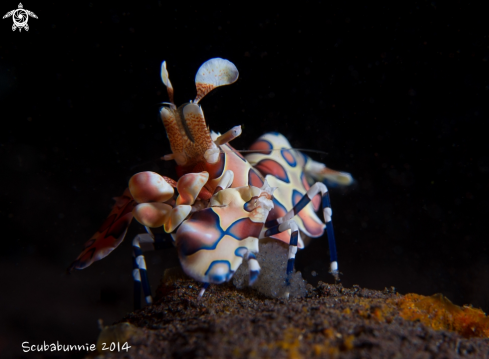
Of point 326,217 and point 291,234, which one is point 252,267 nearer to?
point 291,234

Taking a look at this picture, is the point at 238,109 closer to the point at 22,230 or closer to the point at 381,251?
the point at 381,251

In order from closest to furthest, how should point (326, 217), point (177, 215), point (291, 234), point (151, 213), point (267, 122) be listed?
1. point (177, 215)
2. point (151, 213)
3. point (291, 234)
4. point (326, 217)
5. point (267, 122)

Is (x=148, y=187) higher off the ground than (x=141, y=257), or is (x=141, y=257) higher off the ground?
(x=148, y=187)

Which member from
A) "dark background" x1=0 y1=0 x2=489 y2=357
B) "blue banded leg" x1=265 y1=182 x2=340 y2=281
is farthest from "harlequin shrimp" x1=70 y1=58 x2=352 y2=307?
"dark background" x1=0 y1=0 x2=489 y2=357

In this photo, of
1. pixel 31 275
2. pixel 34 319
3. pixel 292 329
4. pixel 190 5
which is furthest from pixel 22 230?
pixel 292 329

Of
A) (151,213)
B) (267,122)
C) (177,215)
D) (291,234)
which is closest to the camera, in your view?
(177,215)

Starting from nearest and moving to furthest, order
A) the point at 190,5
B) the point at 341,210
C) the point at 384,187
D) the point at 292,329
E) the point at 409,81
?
the point at 292,329
the point at 409,81
the point at 190,5
the point at 384,187
the point at 341,210

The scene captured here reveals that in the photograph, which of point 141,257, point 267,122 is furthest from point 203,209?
point 267,122
